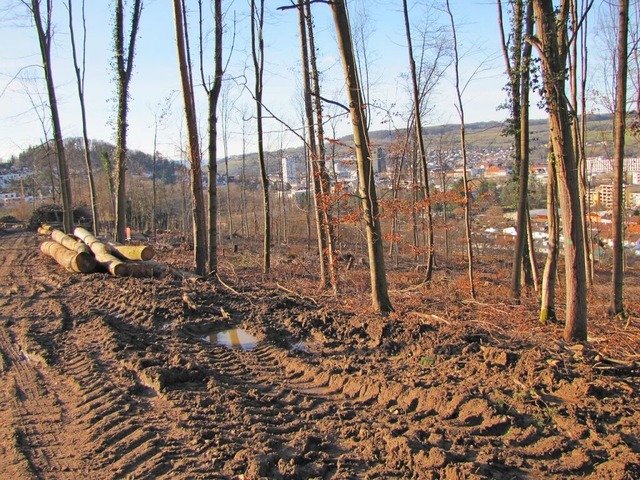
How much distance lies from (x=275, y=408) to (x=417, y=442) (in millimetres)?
1561

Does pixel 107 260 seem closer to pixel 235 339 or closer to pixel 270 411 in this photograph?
pixel 235 339

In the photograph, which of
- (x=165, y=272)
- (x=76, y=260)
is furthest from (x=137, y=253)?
(x=76, y=260)

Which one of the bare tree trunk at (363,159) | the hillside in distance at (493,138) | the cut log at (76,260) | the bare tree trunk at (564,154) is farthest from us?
the hillside in distance at (493,138)

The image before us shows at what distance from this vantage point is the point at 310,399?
16.7 feet

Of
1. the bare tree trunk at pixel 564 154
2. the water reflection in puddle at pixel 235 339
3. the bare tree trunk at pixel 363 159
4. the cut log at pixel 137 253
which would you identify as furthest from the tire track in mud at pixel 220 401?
the cut log at pixel 137 253

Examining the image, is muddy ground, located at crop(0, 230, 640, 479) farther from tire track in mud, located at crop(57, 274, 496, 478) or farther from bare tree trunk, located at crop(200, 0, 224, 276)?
bare tree trunk, located at crop(200, 0, 224, 276)

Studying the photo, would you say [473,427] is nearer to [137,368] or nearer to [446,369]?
[446,369]

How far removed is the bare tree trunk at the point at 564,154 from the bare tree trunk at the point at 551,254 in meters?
2.08

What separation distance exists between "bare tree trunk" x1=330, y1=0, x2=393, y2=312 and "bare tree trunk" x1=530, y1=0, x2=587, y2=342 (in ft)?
8.96

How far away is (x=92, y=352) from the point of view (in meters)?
6.78

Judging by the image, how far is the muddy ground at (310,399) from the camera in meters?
3.76

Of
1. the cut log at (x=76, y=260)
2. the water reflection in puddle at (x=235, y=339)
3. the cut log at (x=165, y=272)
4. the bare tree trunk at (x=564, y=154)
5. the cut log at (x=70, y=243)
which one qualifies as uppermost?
the bare tree trunk at (x=564, y=154)

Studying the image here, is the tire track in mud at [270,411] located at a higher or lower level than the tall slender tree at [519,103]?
lower

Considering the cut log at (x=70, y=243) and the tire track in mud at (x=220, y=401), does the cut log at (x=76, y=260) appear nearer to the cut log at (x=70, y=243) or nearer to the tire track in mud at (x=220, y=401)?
the cut log at (x=70, y=243)
